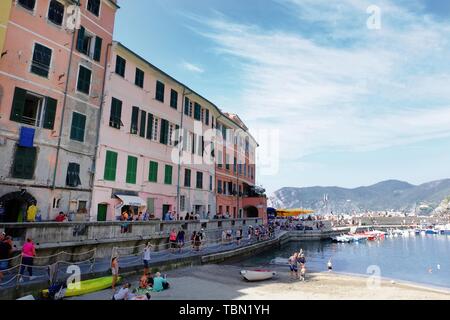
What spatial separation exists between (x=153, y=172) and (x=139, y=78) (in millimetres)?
8606

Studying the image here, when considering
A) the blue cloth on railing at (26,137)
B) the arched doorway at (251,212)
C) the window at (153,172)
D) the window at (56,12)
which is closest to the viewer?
the blue cloth on railing at (26,137)

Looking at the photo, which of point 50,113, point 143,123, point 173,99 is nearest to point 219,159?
point 173,99

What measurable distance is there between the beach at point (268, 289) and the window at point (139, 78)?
1636 centimetres

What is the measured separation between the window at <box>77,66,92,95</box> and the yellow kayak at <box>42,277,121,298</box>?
13.7 m

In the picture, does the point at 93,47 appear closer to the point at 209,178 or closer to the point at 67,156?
the point at 67,156

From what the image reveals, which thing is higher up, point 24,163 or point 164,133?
point 164,133

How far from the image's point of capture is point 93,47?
22422 mm

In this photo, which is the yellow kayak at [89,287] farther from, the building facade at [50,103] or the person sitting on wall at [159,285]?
the building facade at [50,103]

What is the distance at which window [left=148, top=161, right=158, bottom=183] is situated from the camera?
26923mm

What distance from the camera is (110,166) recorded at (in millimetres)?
22891

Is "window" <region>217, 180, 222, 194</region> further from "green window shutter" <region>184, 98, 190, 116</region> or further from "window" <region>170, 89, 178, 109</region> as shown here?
"window" <region>170, 89, 178, 109</region>

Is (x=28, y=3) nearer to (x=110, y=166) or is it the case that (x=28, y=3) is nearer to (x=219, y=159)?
(x=110, y=166)

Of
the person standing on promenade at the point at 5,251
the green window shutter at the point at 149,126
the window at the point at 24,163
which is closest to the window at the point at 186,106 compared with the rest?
the green window shutter at the point at 149,126

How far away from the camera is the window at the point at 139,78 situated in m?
26.3
